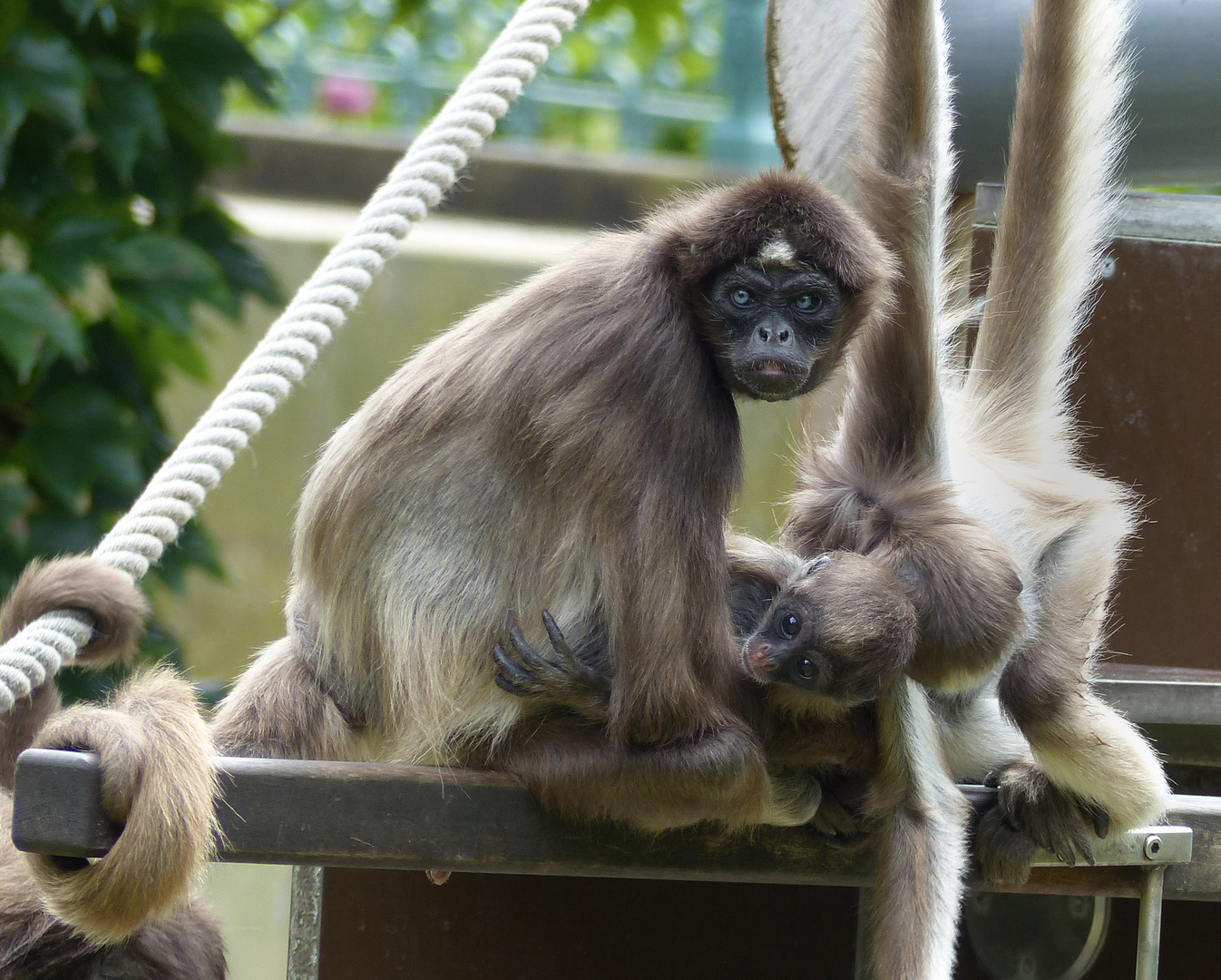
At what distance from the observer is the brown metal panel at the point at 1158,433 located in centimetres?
426

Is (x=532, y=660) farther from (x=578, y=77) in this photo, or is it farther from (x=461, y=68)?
(x=578, y=77)

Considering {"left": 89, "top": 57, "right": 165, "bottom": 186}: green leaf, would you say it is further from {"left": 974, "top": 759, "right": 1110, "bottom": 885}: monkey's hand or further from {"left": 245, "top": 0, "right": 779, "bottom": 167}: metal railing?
{"left": 245, "top": 0, "right": 779, "bottom": 167}: metal railing

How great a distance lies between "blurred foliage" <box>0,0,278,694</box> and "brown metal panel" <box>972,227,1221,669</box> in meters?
3.48

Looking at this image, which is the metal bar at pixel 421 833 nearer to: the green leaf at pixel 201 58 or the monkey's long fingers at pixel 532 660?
the monkey's long fingers at pixel 532 660

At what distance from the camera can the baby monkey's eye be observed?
305 centimetres

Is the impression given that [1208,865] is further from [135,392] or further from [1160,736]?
[135,392]

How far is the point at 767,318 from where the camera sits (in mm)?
3223

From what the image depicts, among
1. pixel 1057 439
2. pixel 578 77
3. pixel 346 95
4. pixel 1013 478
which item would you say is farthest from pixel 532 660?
pixel 578 77

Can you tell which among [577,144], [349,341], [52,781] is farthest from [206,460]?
[577,144]

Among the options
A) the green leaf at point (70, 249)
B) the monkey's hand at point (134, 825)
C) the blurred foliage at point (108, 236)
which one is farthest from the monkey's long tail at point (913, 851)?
the green leaf at point (70, 249)

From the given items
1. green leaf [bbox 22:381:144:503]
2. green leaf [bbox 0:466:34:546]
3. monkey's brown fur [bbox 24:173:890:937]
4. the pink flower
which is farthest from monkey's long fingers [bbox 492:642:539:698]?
the pink flower

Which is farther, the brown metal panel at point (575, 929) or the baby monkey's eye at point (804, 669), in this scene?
the brown metal panel at point (575, 929)

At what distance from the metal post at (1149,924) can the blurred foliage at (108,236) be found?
3.95 metres

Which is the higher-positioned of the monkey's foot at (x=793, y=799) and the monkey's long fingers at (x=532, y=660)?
the monkey's long fingers at (x=532, y=660)
